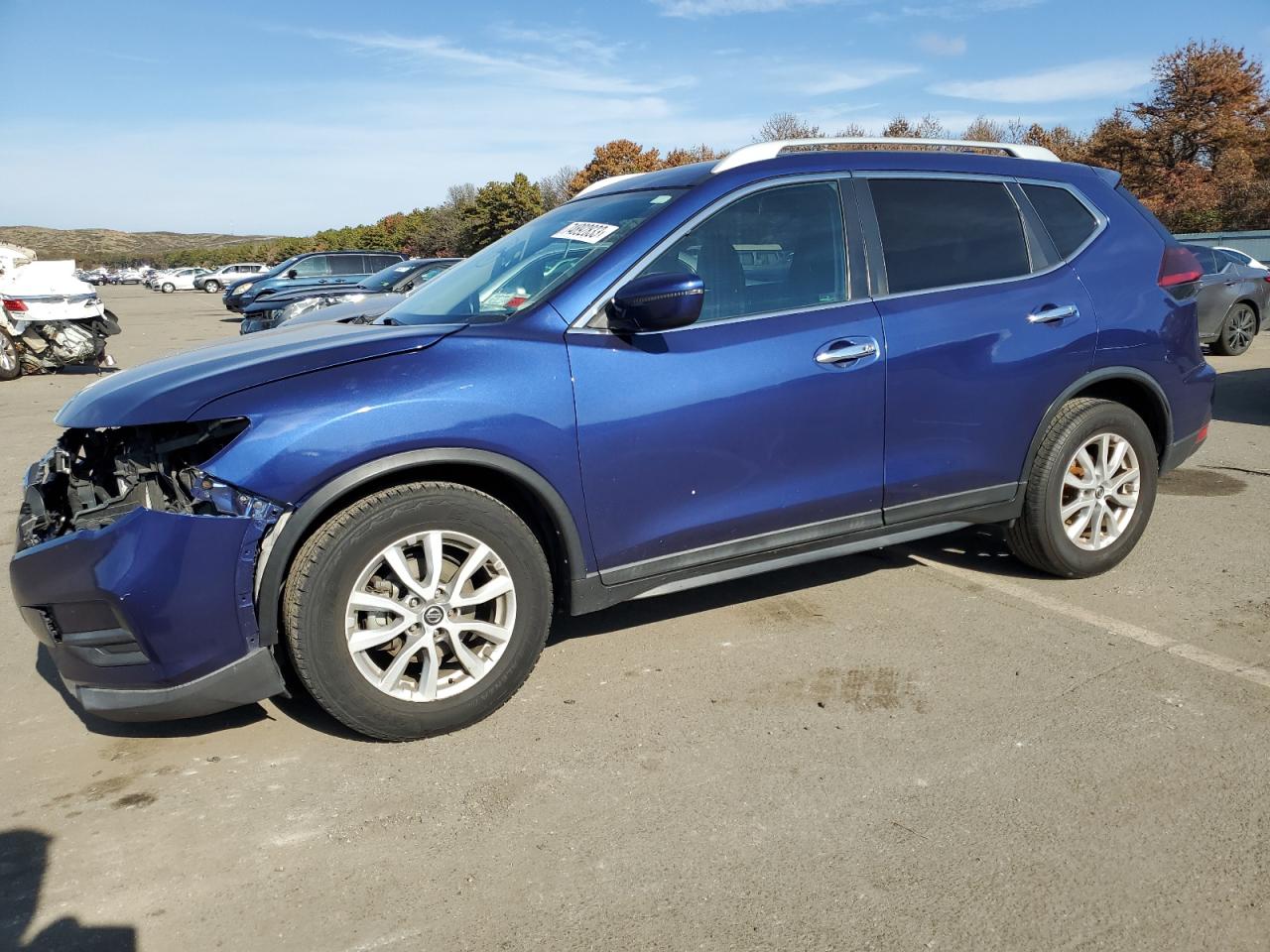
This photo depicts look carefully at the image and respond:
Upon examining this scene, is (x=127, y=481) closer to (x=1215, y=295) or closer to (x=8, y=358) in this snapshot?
(x=1215, y=295)

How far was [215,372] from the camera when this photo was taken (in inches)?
119

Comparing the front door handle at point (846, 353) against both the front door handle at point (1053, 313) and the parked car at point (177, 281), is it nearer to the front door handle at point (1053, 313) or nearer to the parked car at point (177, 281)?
the front door handle at point (1053, 313)

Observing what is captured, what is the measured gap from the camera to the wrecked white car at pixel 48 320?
1416 cm

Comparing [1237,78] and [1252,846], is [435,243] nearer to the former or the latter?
[1237,78]

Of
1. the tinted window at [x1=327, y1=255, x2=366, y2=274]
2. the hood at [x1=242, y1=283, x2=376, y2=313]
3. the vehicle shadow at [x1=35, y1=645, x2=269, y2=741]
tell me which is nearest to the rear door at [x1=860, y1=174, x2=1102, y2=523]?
the vehicle shadow at [x1=35, y1=645, x2=269, y2=741]

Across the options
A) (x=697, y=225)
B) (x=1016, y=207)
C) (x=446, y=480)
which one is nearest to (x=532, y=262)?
(x=697, y=225)

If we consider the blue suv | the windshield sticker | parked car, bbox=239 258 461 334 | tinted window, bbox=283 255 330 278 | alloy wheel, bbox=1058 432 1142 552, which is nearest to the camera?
the blue suv

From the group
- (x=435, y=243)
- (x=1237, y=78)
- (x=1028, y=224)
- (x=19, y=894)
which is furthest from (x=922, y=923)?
(x=435, y=243)

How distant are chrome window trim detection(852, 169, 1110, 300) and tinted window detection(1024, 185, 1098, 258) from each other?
0.06ft

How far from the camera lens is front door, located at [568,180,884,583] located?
3.29 meters

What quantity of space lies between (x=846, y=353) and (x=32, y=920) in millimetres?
3065

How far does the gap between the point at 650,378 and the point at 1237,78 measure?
49.6 metres

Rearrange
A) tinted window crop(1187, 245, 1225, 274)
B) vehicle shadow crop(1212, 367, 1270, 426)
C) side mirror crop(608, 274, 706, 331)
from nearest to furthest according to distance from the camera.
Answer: side mirror crop(608, 274, 706, 331) < vehicle shadow crop(1212, 367, 1270, 426) < tinted window crop(1187, 245, 1225, 274)

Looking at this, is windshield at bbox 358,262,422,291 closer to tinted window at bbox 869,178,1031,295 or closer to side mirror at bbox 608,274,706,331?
tinted window at bbox 869,178,1031,295
